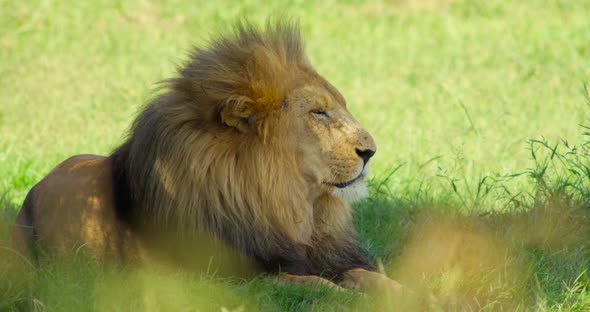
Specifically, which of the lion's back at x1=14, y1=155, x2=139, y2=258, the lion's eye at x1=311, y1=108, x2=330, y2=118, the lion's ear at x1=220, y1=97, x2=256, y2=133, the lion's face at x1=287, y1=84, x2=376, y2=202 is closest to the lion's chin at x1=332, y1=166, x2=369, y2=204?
the lion's face at x1=287, y1=84, x2=376, y2=202

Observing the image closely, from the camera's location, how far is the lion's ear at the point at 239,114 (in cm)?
329

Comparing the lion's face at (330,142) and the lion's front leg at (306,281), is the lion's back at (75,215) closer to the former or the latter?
the lion's front leg at (306,281)

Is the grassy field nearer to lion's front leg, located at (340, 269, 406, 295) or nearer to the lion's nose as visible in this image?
lion's front leg, located at (340, 269, 406, 295)

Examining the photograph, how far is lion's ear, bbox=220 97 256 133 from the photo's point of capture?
3293 millimetres

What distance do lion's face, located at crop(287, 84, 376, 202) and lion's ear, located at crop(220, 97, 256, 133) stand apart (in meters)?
0.15

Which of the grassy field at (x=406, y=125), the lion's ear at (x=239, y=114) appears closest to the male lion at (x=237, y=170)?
the lion's ear at (x=239, y=114)

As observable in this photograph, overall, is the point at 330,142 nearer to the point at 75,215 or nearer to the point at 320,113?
the point at 320,113

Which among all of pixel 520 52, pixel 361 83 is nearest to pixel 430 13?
pixel 520 52

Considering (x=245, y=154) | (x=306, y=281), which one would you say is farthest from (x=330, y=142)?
(x=306, y=281)

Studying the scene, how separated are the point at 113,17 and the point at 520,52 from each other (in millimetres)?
3981

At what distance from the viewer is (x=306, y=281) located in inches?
128

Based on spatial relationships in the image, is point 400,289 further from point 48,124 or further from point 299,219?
point 48,124

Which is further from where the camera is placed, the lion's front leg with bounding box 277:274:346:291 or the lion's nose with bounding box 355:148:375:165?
the lion's nose with bounding box 355:148:375:165

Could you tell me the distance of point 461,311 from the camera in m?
3.14
